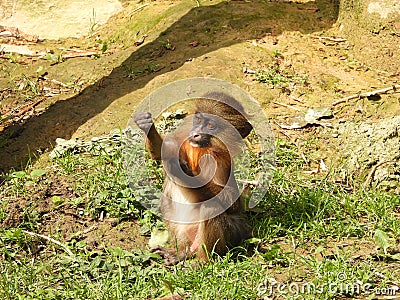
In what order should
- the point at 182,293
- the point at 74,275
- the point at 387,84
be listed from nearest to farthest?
the point at 182,293 → the point at 74,275 → the point at 387,84

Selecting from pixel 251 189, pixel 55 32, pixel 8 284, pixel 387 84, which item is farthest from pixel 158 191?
pixel 55 32

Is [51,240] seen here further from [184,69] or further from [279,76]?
[279,76]

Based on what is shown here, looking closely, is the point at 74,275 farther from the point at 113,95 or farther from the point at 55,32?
the point at 55,32

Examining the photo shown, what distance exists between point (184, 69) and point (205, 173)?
3095 mm

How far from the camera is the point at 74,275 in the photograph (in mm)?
5258

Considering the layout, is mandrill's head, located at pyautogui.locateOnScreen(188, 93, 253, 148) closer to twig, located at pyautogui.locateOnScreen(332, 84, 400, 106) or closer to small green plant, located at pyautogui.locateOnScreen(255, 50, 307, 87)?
twig, located at pyautogui.locateOnScreen(332, 84, 400, 106)

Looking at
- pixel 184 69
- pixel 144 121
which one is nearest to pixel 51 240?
pixel 144 121

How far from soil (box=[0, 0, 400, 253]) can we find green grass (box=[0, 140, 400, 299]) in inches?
12.7

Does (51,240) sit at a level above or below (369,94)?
→ below

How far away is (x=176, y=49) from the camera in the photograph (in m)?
8.84

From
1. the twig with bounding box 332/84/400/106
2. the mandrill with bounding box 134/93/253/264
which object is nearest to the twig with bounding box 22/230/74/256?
the mandrill with bounding box 134/93/253/264

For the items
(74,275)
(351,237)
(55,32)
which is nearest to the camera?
(74,275)

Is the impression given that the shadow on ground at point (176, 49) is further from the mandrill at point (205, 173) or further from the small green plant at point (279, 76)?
the mandrill at point (205, 173)

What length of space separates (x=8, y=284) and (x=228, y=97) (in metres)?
2.36
